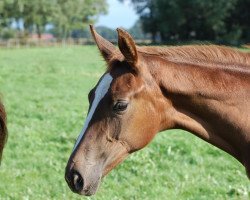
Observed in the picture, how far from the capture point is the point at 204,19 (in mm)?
49375

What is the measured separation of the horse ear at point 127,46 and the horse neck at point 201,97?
0.57 feet

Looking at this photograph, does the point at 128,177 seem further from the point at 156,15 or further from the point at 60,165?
the point at 156,15

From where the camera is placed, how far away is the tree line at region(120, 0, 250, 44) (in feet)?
157

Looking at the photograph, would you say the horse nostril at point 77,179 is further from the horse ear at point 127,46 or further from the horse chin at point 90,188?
the horse ear at point 127,46

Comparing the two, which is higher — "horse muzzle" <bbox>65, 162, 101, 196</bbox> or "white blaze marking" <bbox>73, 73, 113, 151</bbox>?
"white blaze marking" <bbox>73, 73, 113, 151</bbox>

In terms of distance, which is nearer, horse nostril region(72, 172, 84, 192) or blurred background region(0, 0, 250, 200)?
horse nostril region(72, 172, 84, 192)

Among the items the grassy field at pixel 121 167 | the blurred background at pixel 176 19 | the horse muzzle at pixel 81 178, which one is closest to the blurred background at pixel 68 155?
the grassy field at pixel 121 167

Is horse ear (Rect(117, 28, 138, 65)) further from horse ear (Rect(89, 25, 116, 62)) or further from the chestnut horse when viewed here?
horse ear (Rect(89, 25, 116, 62))

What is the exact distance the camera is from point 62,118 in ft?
37.7

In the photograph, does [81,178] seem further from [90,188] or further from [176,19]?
[176,19]

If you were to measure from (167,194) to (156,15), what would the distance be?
4711 cm

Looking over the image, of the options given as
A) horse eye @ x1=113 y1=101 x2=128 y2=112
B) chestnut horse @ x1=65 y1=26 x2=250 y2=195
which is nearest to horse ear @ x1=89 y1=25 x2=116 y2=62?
chestnut horse @ x1=65 y1=26 x2=250 y2=195

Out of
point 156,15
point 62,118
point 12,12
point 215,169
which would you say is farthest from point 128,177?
point 12,12

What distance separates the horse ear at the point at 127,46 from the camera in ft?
11.5
